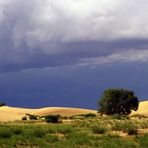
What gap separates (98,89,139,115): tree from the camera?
95250 mm

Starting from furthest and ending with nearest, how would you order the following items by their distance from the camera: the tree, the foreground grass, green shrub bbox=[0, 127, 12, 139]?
1. the tree
2. green shrub bbox=[0, 127, 12, 139]
3. the foreground grass

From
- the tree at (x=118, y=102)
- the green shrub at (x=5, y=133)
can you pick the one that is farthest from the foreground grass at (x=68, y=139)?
the tree at (x=118, y=102)

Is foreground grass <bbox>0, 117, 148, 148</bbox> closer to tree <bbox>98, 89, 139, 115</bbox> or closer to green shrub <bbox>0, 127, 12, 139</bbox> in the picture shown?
green shrub <bbox>0, 127, 12, 139</bbox>

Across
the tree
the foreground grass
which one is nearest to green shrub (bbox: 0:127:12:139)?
the foreground grass

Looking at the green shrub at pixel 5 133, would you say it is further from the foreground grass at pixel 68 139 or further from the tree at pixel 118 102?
the tree at pixel 118 102

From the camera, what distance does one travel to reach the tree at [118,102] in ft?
313

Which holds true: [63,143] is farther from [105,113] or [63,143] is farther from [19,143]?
[105,113]

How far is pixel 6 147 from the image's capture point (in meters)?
24.6

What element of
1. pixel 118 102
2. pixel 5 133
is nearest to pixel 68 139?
pixel 5 133

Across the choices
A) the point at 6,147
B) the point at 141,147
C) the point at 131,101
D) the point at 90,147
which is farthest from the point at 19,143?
the point at 131,101

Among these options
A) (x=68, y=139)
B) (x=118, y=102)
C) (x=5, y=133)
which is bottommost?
(x=68, y=139)

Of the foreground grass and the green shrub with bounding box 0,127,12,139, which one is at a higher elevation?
the green shrub with bounding box 0,127,12,139

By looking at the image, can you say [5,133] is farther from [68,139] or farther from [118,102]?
[118,102]

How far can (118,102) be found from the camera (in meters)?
95.5
